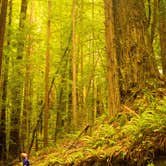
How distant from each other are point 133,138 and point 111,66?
274 cm

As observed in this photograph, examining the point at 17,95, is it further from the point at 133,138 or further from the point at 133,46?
the point at 133,138

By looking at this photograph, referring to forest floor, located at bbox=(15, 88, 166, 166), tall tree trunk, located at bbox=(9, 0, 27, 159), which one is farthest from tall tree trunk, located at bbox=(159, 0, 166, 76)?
tall tree trunk, located at bbox=(9, 0, 27, 159)

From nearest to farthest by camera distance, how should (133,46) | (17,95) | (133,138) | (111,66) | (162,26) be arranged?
(133,138) < (133,46) < (111,66) < (162,26) < (17,95)

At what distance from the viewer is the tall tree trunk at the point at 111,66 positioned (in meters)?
7.98

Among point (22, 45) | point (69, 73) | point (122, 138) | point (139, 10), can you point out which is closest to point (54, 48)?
point (69, 73)

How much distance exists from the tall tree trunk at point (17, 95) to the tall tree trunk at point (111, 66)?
9.05 m

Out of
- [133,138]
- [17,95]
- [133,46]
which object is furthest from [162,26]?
[17,95]

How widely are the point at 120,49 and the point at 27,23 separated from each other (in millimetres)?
9973

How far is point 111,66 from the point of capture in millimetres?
8203

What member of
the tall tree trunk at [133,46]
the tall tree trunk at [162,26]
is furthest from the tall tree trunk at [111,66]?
the tall tree trunk at [162,26]

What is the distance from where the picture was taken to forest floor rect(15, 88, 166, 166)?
5352 millimetres

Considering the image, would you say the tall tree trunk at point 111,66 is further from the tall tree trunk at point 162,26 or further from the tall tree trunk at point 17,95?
the tall tree trunk at point 17,95

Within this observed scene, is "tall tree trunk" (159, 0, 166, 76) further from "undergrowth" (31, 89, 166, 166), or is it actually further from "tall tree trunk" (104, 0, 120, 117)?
"undergrowth" (31, 89, 166, 166)

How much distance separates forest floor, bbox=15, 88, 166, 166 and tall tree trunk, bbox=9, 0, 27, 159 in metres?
10.0
